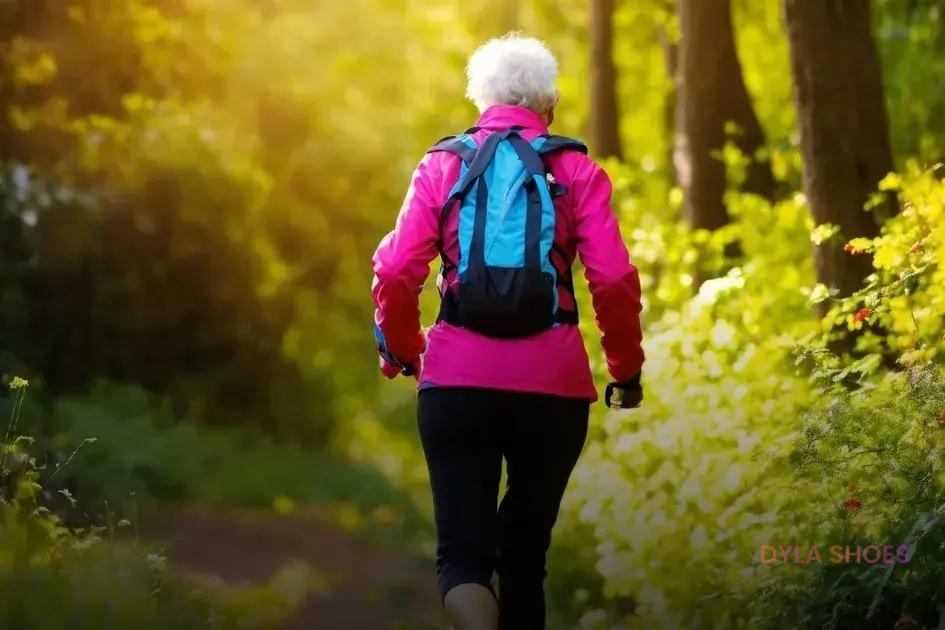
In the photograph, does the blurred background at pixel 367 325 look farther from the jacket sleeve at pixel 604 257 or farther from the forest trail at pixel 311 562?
the jacket sleeve at pixel 604 257

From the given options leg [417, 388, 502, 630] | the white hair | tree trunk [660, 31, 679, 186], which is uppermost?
tree trunk [660, 31, 679, 186]

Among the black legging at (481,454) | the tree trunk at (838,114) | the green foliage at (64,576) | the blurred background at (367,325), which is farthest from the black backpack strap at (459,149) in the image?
the tree trunk at (838,114)

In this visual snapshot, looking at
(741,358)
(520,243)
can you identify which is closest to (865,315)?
(520,243)

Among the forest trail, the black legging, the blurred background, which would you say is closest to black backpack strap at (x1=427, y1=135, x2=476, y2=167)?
the black legging

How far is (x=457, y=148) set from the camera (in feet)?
16.0

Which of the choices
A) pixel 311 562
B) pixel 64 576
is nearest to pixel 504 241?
pixel 64 576

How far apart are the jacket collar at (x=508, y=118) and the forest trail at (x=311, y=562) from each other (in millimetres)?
3153

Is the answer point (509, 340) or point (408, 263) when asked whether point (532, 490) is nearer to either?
point (509, 340)

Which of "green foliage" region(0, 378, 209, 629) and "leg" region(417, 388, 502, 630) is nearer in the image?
"leg" region(417, 388, 502, 630)

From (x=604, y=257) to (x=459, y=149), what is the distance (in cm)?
53

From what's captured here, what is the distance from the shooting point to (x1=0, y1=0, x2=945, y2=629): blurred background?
5.88 metres

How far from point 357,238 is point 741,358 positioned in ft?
26.3

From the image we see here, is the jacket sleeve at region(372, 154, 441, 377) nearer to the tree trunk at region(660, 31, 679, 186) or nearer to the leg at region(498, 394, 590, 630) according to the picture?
the leg at region(498, 394, 590, 630)

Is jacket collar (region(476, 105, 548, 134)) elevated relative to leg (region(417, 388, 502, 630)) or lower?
elevated
